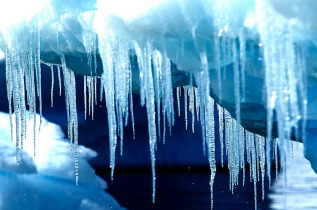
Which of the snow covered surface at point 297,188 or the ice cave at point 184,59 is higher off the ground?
the ice cave at point 184,59

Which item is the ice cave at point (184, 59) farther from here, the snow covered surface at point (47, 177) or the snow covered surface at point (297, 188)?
the snow covered surface at point (47, 177)

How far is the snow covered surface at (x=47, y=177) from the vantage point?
14172 mm

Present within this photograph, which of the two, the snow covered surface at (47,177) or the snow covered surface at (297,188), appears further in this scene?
the snow covered surface at (47,177)

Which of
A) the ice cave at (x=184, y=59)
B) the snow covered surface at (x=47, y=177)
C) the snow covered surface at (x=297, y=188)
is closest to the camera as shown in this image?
the ice cave at (x=184, y=59)

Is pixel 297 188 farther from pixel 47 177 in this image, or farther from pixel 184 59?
pixel 184 59

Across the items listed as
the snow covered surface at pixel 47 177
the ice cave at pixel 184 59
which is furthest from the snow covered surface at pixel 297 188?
the ice cave at pixel 184 59

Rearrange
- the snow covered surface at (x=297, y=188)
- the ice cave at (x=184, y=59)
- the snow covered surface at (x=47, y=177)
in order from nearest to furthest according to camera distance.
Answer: the ice cave at (x=184, y=59)
the snow covered surface at (x=297, y=188)
the snow covered surface at (x=47, y=177)

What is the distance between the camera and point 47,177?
679 inches

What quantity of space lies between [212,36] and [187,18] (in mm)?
206

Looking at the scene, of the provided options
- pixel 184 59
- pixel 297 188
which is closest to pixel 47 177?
pixel 297 188

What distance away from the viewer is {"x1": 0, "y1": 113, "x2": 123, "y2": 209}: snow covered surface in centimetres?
1417

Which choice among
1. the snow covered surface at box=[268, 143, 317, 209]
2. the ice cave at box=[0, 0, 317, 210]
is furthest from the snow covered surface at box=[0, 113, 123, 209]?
the ice cave at box=[0, 0, 317, 210]

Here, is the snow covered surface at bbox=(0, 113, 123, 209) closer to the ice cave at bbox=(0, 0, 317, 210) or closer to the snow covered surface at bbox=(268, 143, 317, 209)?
the snow covered surface at bbox=(268, 143, 317, 209)

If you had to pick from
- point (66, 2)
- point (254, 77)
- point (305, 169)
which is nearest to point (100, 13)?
point (66, 2)
